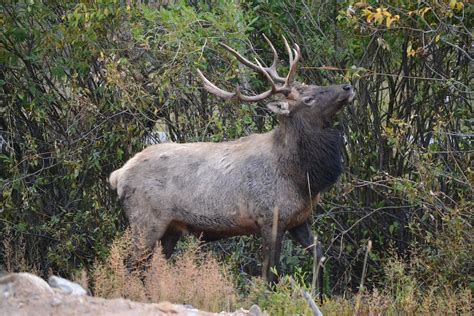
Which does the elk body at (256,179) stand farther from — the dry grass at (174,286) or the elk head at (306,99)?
the dry grass at (174,286)

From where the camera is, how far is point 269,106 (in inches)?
398

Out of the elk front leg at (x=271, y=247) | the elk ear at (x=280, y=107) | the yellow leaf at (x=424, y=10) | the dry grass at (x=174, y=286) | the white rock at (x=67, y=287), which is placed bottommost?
the elk front leg at (x=271, y=247)

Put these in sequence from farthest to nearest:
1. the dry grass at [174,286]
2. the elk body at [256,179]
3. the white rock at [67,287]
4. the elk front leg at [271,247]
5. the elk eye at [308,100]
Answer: the elk eye at [308,100]
the elk body at [256,179]
the elk front leg at [271,247]
the dry grass at [174,286]
the white rock at [67,287]

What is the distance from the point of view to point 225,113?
1205cm

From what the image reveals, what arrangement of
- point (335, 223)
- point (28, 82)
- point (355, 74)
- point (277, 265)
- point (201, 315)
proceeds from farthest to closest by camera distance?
point (28, 82)
point (335, 223)
point (355, 74)
point (277, 265)
point (201, 315)

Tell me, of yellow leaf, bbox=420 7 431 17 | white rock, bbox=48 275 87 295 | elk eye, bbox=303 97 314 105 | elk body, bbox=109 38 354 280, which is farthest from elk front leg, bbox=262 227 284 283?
white rock, bbox=48 275 87 295

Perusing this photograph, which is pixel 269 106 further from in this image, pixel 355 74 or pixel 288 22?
pixel 288 22

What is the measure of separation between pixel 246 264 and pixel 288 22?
263 cm

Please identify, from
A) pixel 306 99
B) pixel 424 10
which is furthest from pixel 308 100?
pixel 424 10

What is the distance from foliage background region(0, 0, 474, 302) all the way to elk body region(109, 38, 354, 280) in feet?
2.24

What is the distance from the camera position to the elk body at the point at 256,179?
9.89 m

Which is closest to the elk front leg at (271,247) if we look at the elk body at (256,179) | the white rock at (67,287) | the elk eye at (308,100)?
the elk body at (256,179)

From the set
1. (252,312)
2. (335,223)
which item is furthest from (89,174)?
(252,312)

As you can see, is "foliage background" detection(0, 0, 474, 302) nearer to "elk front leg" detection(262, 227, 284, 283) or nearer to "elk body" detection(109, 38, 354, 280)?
"elk body" detection(109, 38, 354, 280)
